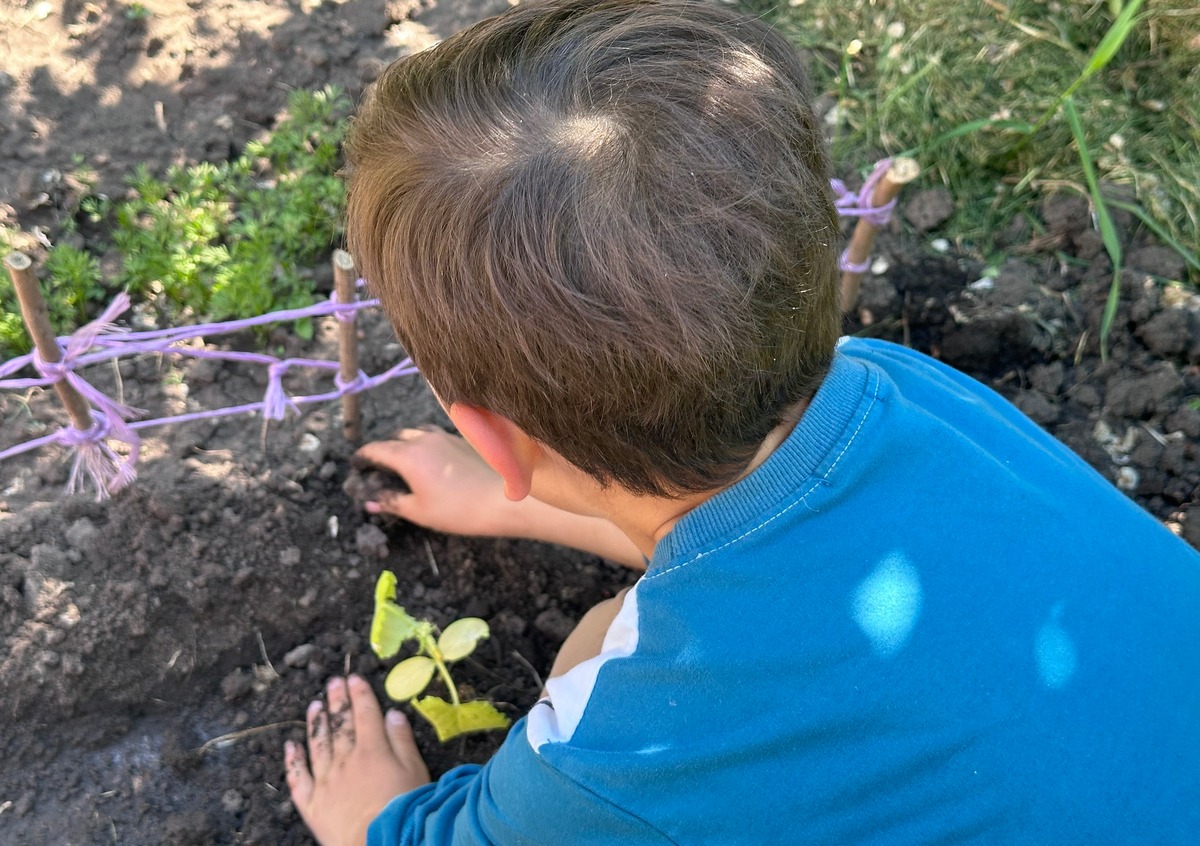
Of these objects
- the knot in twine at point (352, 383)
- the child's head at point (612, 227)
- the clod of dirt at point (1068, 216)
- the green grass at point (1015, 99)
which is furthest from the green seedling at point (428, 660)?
the clod of dirt at point (1068, 216)

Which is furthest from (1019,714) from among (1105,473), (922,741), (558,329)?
(1105,473)

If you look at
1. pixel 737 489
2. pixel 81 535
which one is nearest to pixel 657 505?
pixel 737 489

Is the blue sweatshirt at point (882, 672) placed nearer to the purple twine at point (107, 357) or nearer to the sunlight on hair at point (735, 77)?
the sunlight on hair at point (735, 77)

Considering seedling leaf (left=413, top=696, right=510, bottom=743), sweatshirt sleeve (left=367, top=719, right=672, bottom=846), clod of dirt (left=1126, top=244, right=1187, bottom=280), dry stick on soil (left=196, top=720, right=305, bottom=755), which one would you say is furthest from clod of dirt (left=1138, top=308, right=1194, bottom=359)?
dry stick on soil (left=196, top=720, right=305, bottom=755)

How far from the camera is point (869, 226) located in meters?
2.13

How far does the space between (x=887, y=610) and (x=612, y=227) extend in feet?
1.68

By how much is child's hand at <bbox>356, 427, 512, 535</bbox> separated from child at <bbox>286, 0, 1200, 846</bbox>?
2.66ft

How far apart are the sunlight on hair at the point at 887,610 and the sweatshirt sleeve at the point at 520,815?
1.10 feet

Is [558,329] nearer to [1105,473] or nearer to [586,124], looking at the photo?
[586,124]

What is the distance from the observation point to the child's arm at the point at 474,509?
6.66 feet

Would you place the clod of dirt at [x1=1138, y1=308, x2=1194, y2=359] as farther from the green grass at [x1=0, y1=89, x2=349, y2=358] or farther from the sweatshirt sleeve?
the green grass at [x1=0, y1=89, x2=349, y2=358]

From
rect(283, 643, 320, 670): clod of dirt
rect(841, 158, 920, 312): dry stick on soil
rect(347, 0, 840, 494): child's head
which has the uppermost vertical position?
rect(347, 0, 840, 494): child's head

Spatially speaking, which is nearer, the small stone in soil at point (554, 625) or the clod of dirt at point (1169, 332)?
the small stone in soil at point (554, 625)

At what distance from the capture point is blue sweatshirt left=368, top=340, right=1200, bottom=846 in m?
1.02
